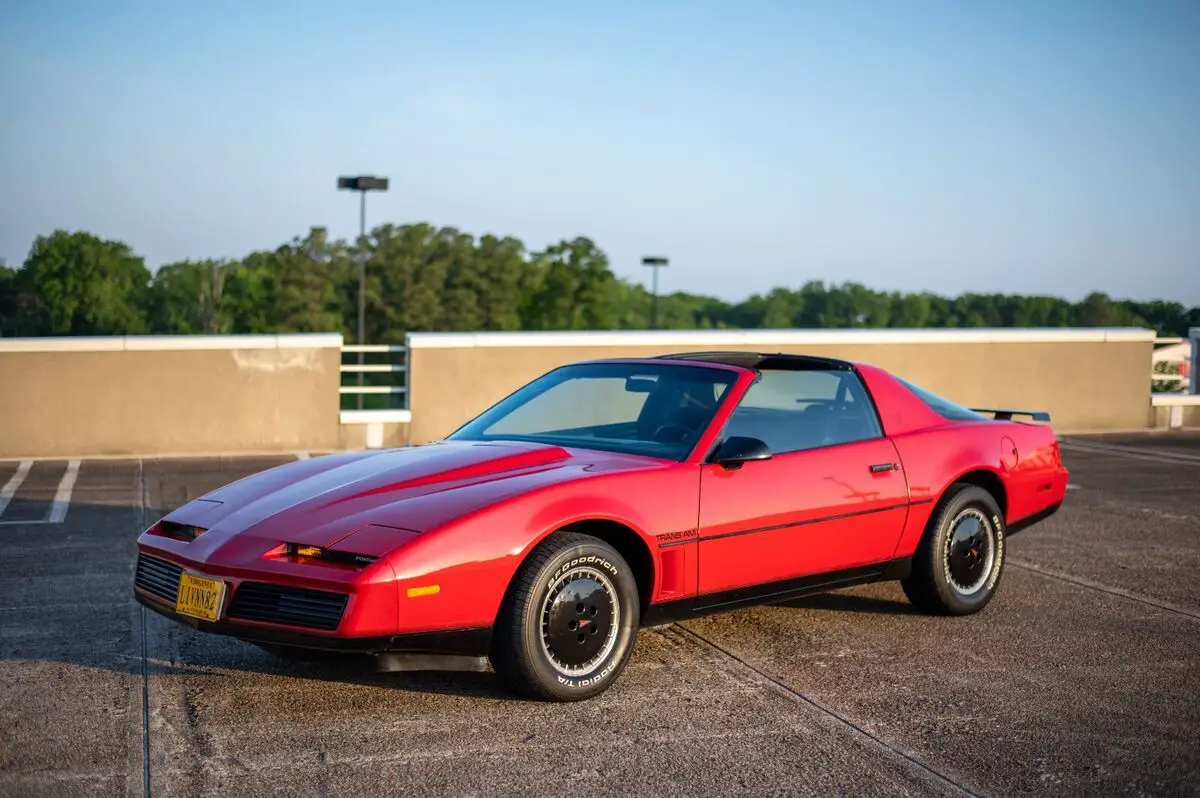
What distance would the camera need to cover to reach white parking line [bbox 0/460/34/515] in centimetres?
1064

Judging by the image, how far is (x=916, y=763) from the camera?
4086 mm

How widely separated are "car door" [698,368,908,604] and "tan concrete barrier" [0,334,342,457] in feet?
35.5

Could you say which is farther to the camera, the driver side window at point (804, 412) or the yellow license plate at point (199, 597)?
the driver side window at point (804, 412)

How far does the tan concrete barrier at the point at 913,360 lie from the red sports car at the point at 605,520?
1032 centimetres

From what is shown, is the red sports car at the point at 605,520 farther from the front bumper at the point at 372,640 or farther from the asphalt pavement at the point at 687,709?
the asphalt pavement at the point at 687,709

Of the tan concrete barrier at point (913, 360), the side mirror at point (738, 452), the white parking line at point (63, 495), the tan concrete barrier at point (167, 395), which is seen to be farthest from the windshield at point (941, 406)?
the tan concrete barrier at point (167, 395)

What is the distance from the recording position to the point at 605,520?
16.2 feet

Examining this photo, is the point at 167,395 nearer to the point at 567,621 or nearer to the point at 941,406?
the point at 941,406

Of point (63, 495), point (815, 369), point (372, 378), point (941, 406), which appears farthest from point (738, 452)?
point (372, 378)

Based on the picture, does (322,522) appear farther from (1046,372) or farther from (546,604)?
(1046,372)

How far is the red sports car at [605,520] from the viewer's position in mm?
4441

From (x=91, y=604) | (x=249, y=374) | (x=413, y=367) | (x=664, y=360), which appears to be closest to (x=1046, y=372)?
(x=413, y=367)

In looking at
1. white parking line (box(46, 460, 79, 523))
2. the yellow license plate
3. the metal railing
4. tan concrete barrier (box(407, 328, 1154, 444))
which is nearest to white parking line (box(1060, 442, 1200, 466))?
tan concrete barrier (box(407, 328, 1154, 444))

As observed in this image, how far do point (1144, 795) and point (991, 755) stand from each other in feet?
1.64
